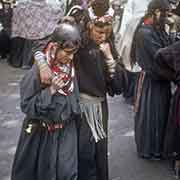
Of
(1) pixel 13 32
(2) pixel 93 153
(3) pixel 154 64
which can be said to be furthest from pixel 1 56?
(2) pixel 93 153

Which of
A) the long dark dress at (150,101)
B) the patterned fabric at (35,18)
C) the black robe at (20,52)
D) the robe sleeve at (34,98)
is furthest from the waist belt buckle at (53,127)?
the black robe at (20,52)

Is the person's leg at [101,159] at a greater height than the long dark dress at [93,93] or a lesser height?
lesser

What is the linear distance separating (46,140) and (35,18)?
5.81 metres

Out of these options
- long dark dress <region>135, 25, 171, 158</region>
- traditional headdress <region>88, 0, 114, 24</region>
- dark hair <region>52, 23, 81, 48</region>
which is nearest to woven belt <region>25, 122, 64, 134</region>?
dark hair <region>52, 23, 81, 48</region>

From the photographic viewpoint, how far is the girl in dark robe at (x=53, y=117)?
121 inches

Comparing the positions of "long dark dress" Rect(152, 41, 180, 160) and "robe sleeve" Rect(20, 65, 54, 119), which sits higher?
"robe sleeve" Rect(20, 65, 54, 119)

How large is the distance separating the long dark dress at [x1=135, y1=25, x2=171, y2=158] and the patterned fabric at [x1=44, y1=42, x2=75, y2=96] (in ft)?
5.26

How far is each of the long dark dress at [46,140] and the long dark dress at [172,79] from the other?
136cm

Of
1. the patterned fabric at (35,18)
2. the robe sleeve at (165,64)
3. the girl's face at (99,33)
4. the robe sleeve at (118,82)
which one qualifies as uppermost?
the girl's face at (99,33)

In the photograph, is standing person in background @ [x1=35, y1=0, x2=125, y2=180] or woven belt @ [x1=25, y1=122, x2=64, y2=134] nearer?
woven belt @ [x1=25, y1=122, x2=64, y2=134]

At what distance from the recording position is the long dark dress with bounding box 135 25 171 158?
466 cm

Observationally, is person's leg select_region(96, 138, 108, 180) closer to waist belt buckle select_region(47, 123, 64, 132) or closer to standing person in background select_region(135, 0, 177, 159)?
waist belt buckle select_region(47, 123, 64, 132)

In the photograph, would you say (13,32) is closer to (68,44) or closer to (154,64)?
(154,64)

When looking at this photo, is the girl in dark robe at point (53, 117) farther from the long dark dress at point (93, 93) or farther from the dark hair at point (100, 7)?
the dark hair at point (100, 7)
